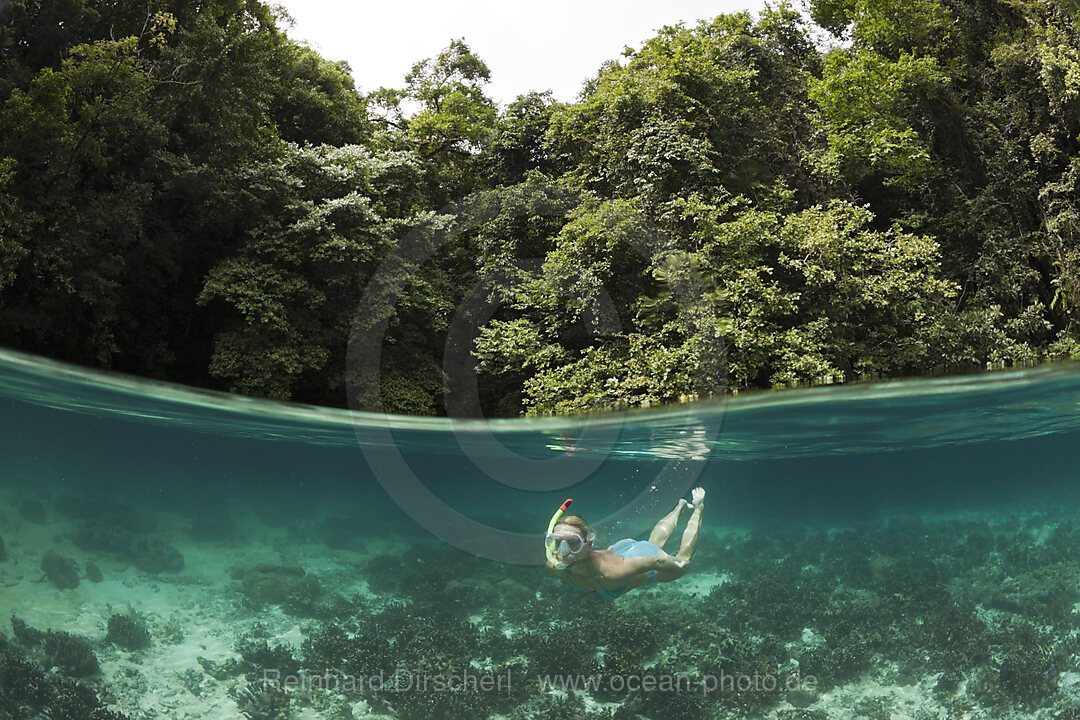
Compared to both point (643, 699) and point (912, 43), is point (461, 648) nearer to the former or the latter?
point (643, 699)

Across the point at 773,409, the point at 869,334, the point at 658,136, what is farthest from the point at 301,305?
the point at 869,334

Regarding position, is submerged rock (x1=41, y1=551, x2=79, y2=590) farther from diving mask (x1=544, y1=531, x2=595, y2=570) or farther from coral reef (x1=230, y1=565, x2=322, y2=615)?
diving mask (x1=544, y1=531, x2=595, y2=570)

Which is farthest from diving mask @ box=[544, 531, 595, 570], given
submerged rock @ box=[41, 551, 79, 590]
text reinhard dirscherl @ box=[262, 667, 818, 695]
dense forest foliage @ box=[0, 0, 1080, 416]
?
submerged rock @ box=[41, 551, 79, 590]

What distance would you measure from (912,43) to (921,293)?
27.5 ft

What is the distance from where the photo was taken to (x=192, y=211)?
1786cm

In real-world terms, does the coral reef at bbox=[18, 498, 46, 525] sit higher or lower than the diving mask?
lower

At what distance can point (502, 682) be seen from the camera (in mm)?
10992

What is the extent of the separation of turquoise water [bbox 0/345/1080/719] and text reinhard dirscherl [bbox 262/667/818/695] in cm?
10

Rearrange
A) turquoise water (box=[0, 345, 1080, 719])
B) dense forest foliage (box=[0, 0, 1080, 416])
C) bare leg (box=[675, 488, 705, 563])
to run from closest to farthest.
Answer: bare leg (box=[675, 488, 705, 563]) < turquoise water (box=[0, 345, 1080, 719]) < dense forest foliage (box=[0, 0, 1080, 416])

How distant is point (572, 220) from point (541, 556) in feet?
28.4

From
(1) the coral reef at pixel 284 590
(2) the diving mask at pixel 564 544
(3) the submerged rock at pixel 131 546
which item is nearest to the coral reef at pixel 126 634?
(1) the coral reef at pixel 284 590

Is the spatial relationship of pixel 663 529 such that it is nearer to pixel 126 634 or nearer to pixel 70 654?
pixel 126 634

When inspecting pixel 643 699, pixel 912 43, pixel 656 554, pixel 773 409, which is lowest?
pixel 643 699

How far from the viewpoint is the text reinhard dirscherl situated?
10.9 metres
